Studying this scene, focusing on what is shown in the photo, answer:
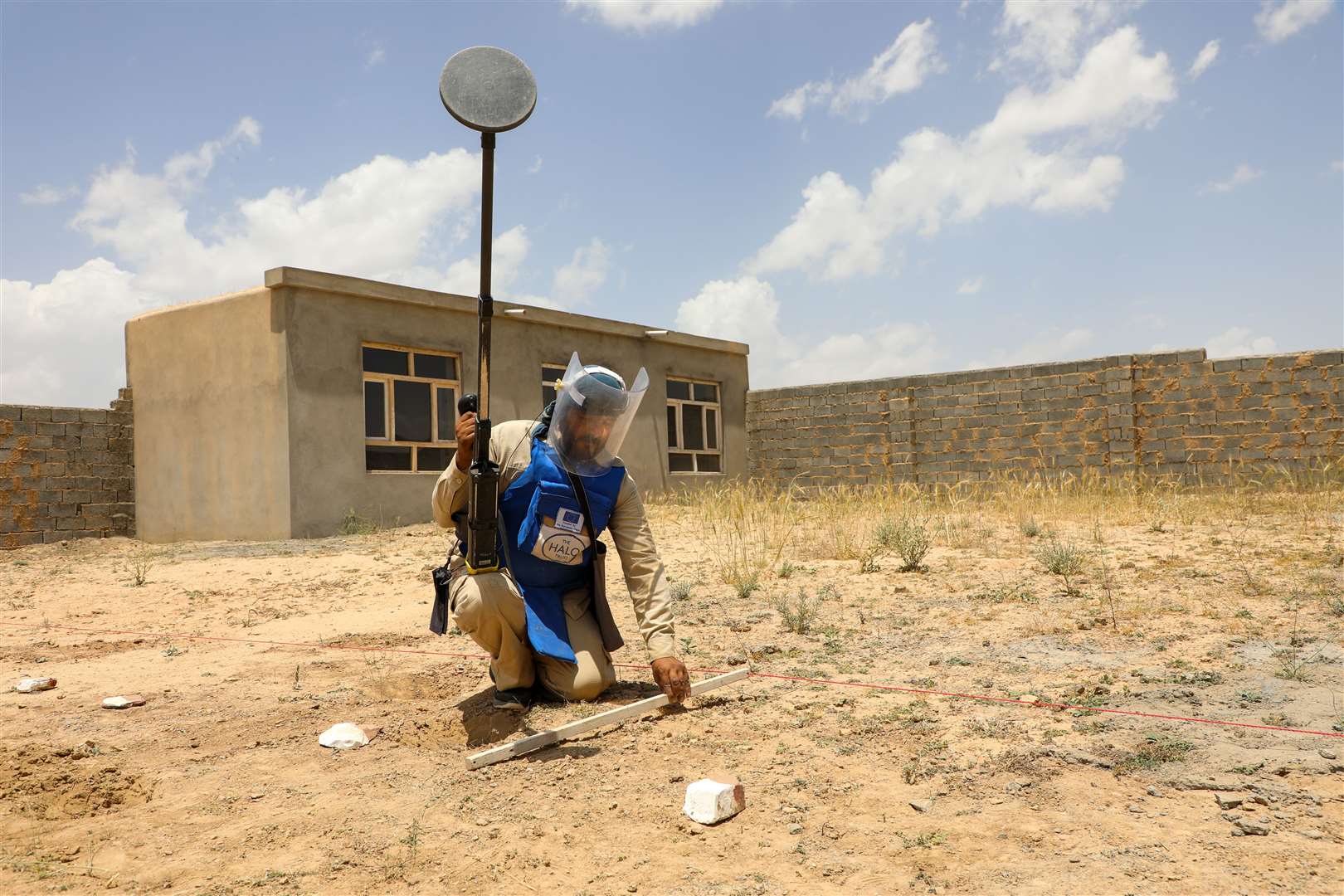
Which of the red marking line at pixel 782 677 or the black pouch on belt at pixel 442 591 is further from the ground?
the black pouch on belt at pixel 442 591

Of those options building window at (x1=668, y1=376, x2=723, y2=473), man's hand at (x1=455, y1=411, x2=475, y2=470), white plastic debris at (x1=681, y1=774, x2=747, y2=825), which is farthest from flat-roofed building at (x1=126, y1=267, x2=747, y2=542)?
white plastic debris at (x1=681, y1=774, x2=747, y2=825)

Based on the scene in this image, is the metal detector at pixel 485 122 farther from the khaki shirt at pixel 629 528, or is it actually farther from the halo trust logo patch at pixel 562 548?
the halo trust logo patch at pixel 562 548

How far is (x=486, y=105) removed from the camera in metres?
3.46

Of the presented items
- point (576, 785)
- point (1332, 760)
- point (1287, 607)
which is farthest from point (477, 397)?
point (1287, 607)

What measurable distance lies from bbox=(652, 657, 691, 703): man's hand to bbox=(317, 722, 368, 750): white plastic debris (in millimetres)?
1128

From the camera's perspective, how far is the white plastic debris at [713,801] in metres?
2.68

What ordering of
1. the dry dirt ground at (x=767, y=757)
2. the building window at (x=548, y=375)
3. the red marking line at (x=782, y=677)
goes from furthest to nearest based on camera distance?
the building window at (x=548, y=375)
the red marking line at (x=782, y=677)
the dry dirt ground at (x=767, y=757)

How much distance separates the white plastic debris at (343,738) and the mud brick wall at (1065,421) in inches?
460

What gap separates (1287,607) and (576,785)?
3.96 m

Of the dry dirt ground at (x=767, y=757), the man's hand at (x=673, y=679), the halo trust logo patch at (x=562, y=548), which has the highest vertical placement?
Result: the halo trust logo patch at (x=562, y=548)

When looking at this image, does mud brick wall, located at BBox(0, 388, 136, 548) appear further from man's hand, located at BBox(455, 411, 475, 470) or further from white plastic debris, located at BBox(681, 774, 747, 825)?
white plastic debris, located at BBox(681, 774, 747, 825)

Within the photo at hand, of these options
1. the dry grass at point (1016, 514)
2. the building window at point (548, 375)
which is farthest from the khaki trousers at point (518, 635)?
the building window at point (548, 375)

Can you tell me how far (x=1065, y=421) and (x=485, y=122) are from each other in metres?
12.4

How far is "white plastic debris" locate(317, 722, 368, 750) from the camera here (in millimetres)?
3518
